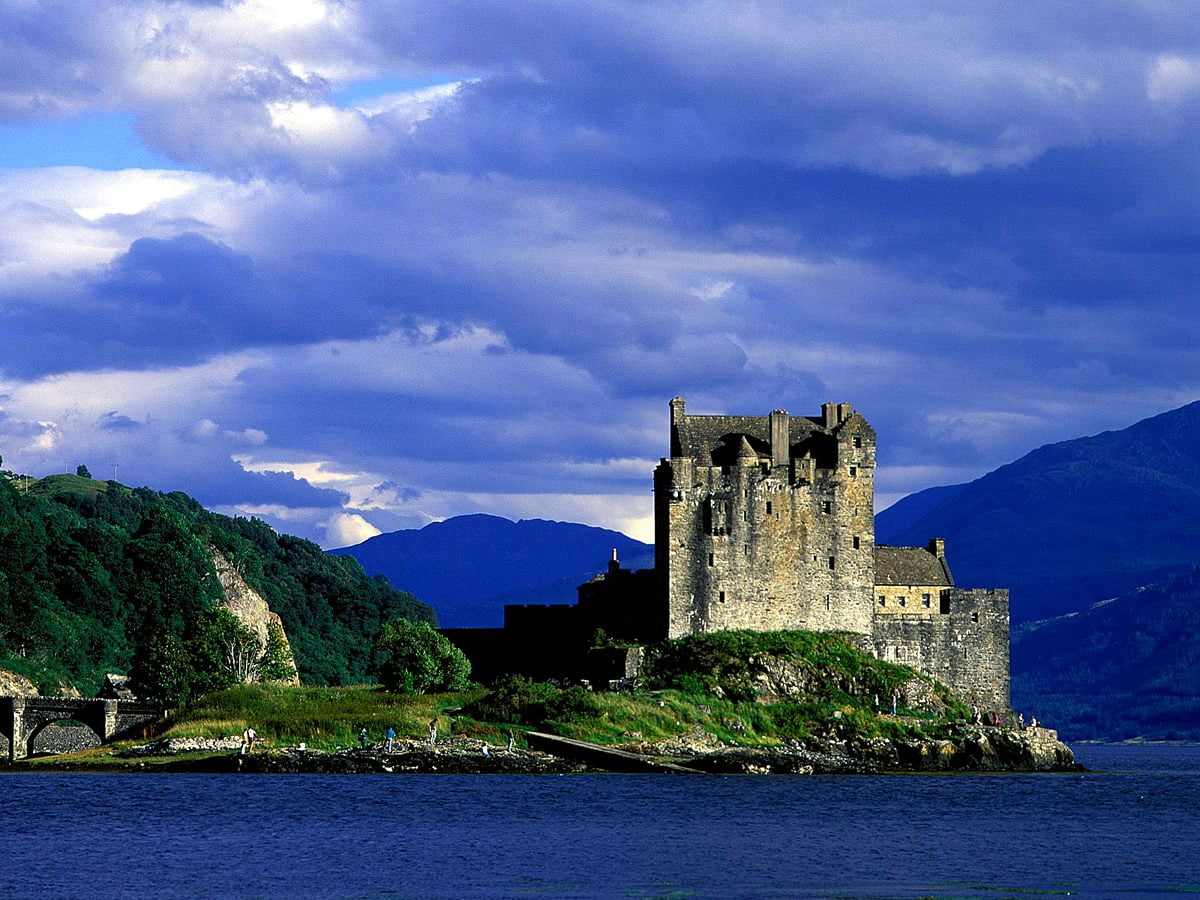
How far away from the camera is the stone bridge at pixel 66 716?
4419 inches

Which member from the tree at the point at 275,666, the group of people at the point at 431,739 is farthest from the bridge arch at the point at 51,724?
the group of people at the point at 431,739

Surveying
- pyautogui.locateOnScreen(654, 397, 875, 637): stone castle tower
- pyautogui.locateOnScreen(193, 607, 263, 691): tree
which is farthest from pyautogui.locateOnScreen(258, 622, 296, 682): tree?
pyautogui.locateOnScreen(654, 397, 875, 637): stone castle tower

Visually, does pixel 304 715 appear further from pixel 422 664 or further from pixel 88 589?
pixel 88 589

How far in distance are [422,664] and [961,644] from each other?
106 ft

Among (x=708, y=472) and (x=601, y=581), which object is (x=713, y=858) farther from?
(x=601, y=581)

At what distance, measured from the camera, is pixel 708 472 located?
11381cm

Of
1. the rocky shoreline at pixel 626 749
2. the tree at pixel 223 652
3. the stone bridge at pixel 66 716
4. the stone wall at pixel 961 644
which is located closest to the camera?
Result: the rocky shoreline at pixel 626 749

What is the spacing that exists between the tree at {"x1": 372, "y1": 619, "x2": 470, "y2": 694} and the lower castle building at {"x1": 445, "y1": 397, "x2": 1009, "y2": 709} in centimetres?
568

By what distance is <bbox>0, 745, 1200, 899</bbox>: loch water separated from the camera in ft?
207

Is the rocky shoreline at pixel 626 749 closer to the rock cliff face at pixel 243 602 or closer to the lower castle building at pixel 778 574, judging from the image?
the lower castle building at pixel 778 574

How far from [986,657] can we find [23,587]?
7176cm

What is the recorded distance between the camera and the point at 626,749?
343 feet

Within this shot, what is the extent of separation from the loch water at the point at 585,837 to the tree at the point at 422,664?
8475 mm

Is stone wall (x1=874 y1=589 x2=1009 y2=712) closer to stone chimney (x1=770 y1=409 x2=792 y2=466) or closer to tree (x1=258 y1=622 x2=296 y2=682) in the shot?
stone chimney (x1=770 y1=409 x2=792 y2=466)
